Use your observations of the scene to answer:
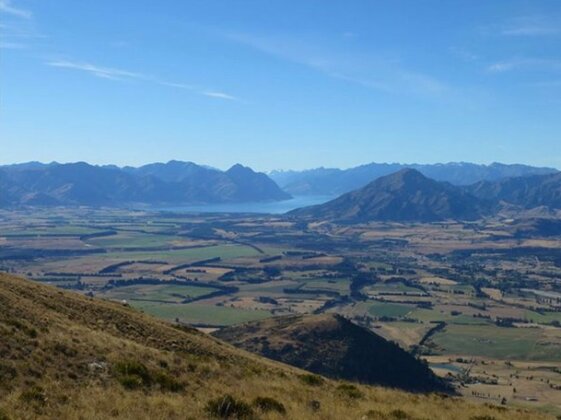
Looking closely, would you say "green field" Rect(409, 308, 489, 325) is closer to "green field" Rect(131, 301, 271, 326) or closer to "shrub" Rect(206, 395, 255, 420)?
"green field" Rect(131, 301, 271, 326)

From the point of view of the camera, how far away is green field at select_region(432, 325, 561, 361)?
433ft

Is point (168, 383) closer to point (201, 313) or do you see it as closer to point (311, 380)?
point (311, 380)

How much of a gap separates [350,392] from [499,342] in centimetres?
12542

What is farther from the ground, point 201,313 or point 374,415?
point 374,415

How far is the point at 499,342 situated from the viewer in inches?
5630

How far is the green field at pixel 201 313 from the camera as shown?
152m

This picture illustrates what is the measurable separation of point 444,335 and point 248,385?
431ft

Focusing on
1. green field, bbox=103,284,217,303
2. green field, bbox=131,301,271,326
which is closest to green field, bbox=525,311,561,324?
green field, bbox=131,301,271,326

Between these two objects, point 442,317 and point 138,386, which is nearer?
point 138,386

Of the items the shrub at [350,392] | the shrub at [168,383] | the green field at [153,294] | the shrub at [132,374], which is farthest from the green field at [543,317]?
the shrub at [132,374]

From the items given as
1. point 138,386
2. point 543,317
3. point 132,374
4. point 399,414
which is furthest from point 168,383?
point 543,317

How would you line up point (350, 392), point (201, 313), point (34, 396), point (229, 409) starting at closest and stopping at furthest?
point (34, 396) < point (229, 409) < point (350, 392) < point (201, 313)

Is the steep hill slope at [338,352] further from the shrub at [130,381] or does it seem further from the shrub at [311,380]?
the shrub at [130,381]

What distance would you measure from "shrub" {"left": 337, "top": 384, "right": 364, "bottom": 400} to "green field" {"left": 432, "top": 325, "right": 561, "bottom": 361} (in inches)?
4320
